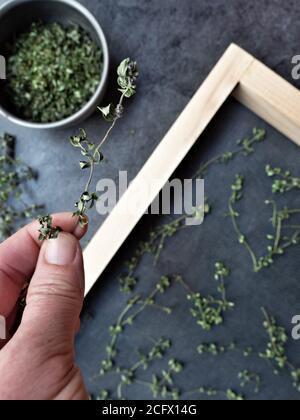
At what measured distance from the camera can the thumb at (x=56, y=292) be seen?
647 millimetres

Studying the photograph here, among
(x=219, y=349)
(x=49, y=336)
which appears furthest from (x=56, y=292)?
(x=219, y=349)

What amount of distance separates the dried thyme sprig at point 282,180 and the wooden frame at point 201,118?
0.08m

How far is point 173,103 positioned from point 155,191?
221mm

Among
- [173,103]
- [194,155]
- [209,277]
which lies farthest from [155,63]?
[209,277]

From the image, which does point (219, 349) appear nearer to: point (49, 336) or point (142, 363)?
point (142, 363)

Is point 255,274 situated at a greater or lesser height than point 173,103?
lesser

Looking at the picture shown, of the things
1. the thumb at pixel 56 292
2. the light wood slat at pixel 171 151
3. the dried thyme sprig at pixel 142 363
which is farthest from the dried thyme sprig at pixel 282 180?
the thumb at pixel 56 292

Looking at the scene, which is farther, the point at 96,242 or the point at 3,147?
the point at 3,147

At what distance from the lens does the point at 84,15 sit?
1036 millimetres

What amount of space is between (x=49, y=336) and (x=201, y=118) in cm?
56

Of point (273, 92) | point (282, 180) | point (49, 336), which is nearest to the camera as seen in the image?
point (49, 336)

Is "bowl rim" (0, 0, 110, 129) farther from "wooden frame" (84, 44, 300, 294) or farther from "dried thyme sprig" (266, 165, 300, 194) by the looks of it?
"dried thyme sprig" (266, 165, 300, 194)

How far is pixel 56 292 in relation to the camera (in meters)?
0.67

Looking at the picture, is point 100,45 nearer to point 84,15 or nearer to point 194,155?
point 84,15
